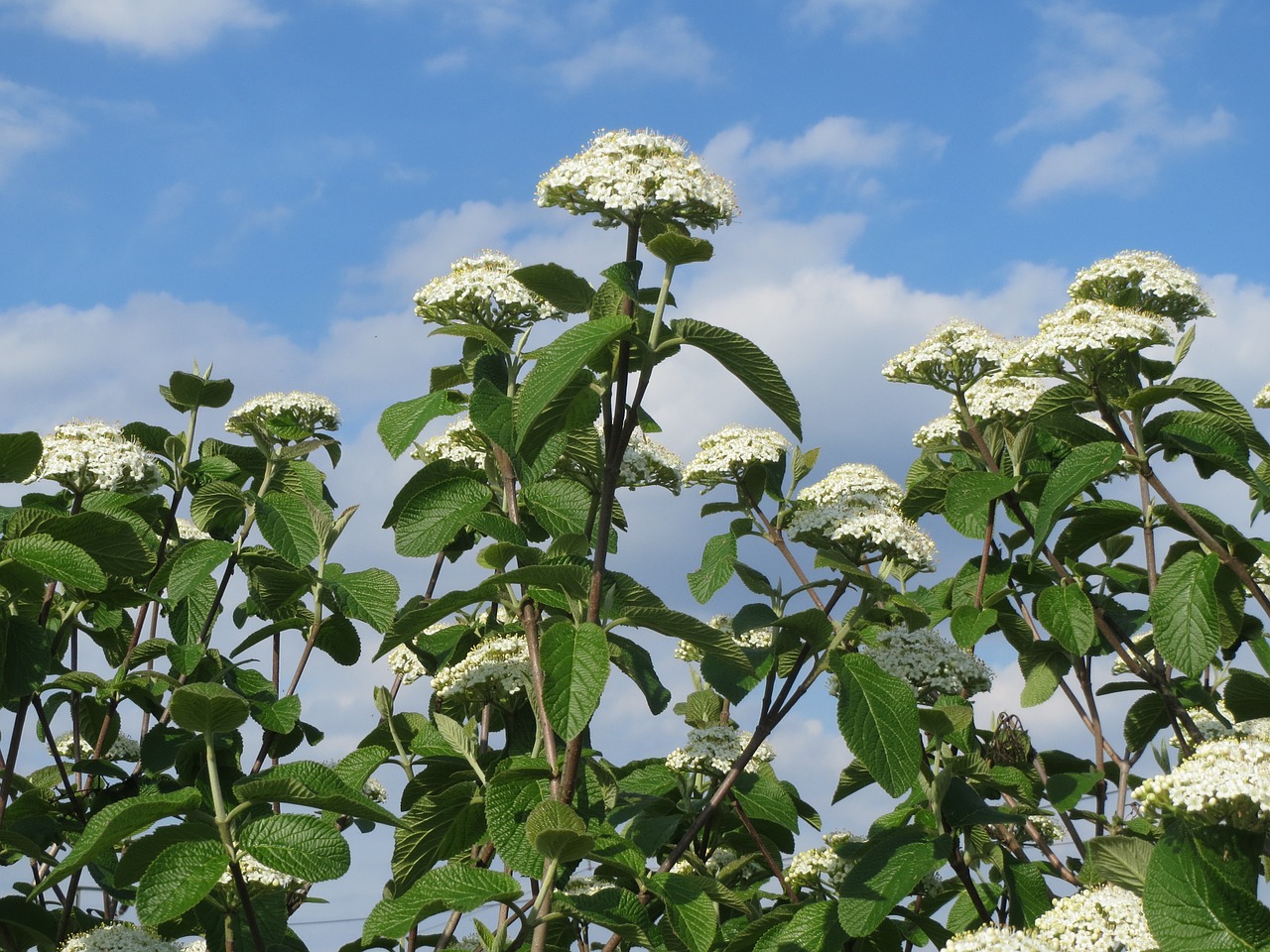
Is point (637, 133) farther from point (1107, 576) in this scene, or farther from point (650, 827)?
point (1107, 576)

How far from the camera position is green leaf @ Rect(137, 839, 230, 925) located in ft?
9.20

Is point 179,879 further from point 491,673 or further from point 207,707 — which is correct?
point 491,673

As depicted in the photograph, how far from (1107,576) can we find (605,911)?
11.5ft

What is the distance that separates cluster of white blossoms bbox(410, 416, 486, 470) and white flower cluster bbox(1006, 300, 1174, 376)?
2.16 m

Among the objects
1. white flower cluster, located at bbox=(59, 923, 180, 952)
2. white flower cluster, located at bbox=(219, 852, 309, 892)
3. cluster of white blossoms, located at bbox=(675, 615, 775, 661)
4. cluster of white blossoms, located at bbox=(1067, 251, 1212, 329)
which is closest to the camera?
white flower cluster, located at bbox=(59, 923, 180, 952)

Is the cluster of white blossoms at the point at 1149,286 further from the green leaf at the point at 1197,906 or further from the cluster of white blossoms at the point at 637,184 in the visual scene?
the green leaf at the point at 1197,906

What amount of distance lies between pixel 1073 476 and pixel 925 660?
83 centimetres

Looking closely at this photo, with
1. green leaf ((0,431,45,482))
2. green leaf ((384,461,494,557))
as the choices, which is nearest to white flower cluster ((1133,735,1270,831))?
green leaf ((384,461,494,557))

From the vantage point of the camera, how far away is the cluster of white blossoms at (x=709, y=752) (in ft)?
15.9

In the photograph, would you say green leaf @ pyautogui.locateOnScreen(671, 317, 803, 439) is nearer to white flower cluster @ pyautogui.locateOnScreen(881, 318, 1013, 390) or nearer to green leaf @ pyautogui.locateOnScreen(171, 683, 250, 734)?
green leaf @ pyautogui.locateOnScreen(171, 683, 250, 734)

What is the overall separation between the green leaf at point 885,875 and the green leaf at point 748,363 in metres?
1.29

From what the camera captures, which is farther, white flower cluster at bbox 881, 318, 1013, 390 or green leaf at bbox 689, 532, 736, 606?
white flower cluster at bbox 881, 318, 1013, 390

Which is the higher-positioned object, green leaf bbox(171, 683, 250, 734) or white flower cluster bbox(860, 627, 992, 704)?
white flower cluster bbox(860, 627, 992, 704)

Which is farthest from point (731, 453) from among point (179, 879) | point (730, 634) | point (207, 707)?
point (179, 879)
